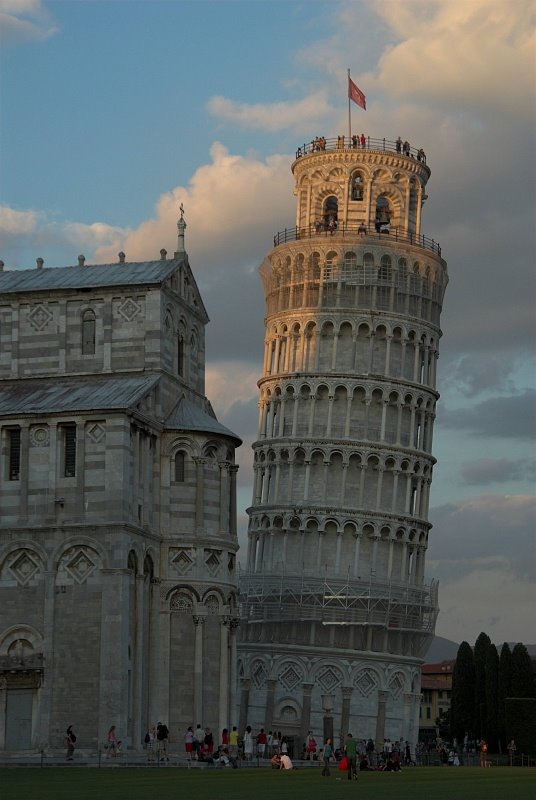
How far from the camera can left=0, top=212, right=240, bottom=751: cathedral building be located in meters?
62.7

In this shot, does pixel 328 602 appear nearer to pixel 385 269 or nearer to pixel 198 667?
pixel 385 269

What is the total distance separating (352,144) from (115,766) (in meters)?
60.8

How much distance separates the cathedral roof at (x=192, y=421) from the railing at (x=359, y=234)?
1473 inches

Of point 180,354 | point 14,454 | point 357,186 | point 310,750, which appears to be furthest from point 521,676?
point 14,454

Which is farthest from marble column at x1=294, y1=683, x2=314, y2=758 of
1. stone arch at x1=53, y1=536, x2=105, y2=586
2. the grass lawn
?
the grass lawn

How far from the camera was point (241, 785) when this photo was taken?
44.3 m

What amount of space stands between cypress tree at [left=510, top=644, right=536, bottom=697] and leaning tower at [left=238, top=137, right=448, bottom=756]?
9.08 metres

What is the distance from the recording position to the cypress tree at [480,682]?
11388 centimetres

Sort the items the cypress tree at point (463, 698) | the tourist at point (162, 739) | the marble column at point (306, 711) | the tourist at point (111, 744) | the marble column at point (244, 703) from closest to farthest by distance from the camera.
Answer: the tourist at point (111, 744) → the tourist at point (162, 739) → the marble column at point (306, 711) → the marble column at point (244, 703) → the cypress tree at point (463, 698)

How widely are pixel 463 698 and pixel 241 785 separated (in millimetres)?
76484

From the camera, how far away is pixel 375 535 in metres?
102

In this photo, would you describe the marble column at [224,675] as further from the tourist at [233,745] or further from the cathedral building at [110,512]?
the tourist at [233,745]

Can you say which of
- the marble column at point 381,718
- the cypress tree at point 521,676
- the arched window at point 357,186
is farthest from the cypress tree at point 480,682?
the arched window at point 357,186

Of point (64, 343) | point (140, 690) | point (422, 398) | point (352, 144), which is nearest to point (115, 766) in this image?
point (140, 690)
